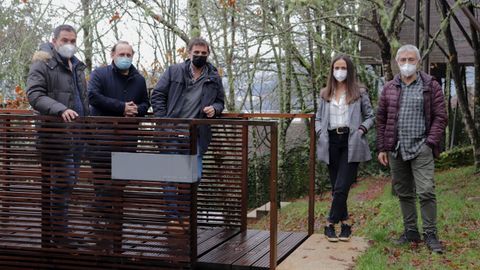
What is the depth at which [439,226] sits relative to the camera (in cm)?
739

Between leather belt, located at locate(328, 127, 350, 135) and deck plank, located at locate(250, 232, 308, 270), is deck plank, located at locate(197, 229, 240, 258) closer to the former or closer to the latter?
deck plank, located at locate(250, 232, 308, 270)

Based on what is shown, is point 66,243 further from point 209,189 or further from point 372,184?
point 372,184

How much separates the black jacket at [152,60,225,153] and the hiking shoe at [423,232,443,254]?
87.4 inches

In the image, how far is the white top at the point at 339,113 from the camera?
5.96 meters

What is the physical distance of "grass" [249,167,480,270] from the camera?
5.57 m

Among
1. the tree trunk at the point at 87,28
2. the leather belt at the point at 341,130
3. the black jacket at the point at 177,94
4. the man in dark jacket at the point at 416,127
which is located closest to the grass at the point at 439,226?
the man in dark jacket at the point at 416,127

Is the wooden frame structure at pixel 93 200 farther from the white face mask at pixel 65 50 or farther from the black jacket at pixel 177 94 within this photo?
the black jacket at pixel 177 94

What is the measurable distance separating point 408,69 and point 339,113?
729mm

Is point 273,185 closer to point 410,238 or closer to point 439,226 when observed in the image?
point 410,238

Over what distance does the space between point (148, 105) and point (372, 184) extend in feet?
38.0

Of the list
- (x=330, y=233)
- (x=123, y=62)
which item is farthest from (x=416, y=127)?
(x=123, y=62)

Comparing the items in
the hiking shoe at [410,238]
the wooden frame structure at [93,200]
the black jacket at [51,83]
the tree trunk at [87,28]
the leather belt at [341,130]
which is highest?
the tree trunk at [87,28]

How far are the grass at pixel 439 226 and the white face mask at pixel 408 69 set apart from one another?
161 cm

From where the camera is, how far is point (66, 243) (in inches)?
222
